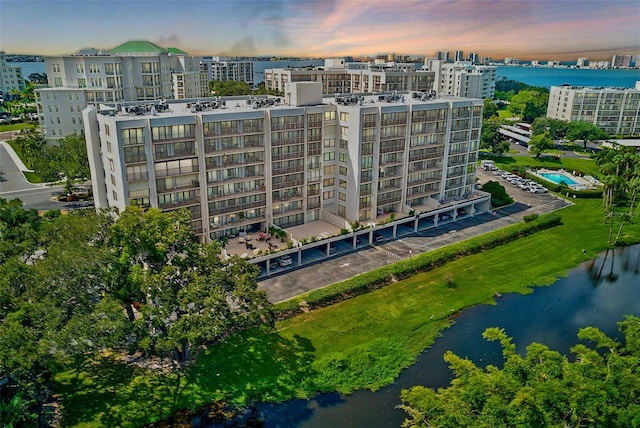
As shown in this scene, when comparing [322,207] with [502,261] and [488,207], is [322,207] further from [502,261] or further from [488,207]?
[488,207]

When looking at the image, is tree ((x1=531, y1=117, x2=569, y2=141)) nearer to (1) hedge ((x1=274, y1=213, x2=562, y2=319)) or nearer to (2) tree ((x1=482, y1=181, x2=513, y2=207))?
(2) tree ((x1=482, y1=181, x2=513, y2=207))

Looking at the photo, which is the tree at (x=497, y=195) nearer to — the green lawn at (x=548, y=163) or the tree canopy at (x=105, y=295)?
the green lawn at (x=548, y=163)

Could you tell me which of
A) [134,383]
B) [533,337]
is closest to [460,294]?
[533,337]

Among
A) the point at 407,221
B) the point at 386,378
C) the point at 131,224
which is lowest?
the point at 386,378

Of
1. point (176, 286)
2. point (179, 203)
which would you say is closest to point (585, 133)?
point (179, 203)

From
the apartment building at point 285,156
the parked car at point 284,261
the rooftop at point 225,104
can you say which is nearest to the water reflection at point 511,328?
the parked car at point 284,261

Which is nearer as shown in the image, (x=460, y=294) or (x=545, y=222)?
(x=460, y=294)
